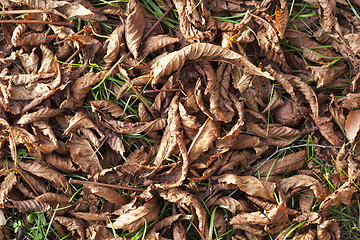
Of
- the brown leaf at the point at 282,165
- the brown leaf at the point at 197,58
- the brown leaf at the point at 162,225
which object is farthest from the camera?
the brown leaf at the point at 282,165

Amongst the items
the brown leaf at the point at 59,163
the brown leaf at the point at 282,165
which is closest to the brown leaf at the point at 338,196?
the brown leaf at the point at 282,165

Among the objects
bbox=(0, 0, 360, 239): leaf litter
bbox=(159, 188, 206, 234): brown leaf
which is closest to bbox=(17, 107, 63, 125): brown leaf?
bbox=(0, 0, 360, 239): leaf litter

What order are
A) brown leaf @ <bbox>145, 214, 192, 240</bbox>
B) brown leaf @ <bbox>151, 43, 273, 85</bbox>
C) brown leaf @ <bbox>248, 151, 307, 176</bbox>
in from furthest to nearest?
1. brown leaf @ <bbox>248, 151, 307, 176</bbox>
2. brown leaf @ <bbox>145, 214, 192, 240</bbox>
3. brown leaf @ <bbox>151, 43, 273, 85</bbox>

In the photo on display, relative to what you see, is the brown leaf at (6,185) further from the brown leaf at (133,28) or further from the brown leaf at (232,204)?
the brown leaf at (232,204)

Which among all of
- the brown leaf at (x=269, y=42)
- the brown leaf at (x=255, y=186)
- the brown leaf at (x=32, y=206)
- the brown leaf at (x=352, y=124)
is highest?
the brown leaf at (x=269, y=42)

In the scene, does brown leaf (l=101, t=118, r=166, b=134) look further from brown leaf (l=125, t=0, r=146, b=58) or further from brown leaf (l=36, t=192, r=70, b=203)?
brown leaf (l=36, t=192, r=70, b=203)

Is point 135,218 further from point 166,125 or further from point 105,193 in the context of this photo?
point 166,125
